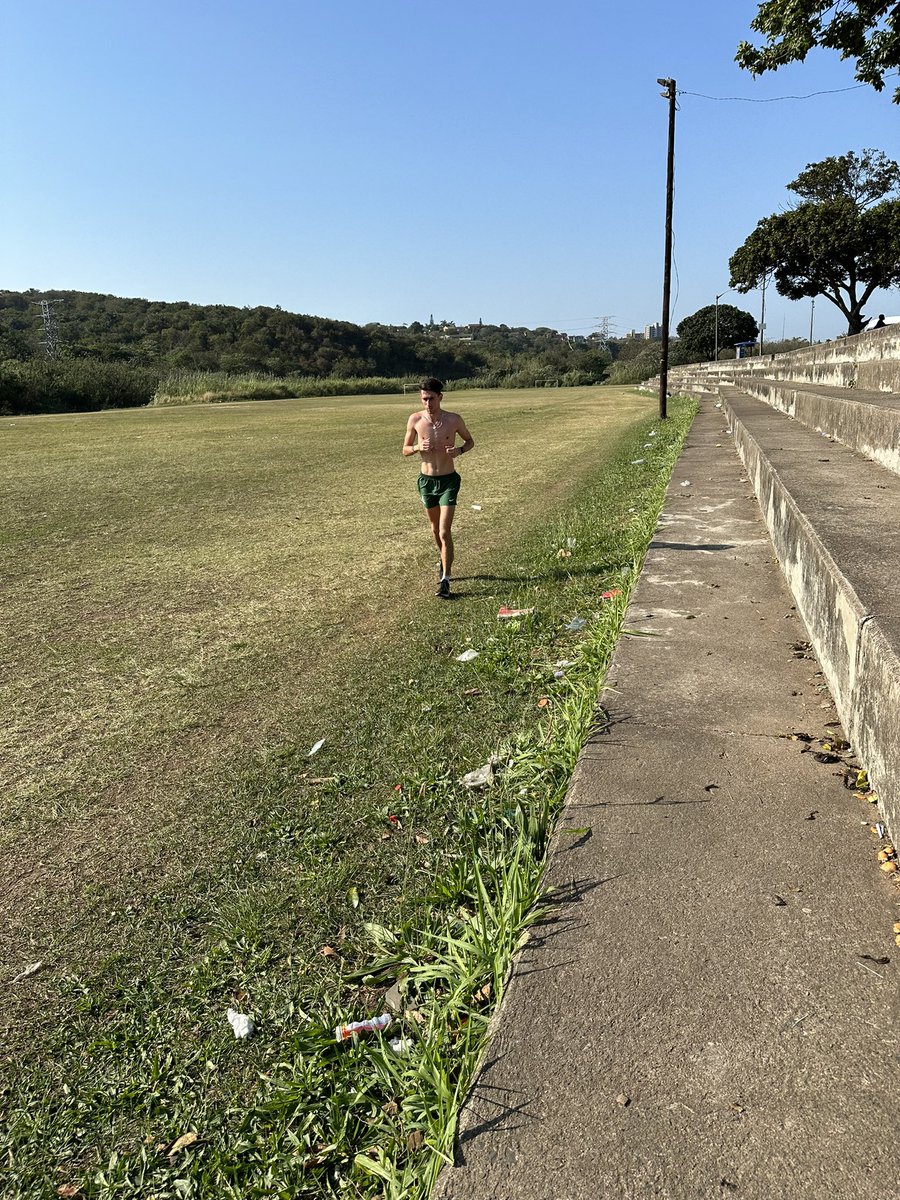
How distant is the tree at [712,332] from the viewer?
78281 millimetres

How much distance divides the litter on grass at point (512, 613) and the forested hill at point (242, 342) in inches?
2764

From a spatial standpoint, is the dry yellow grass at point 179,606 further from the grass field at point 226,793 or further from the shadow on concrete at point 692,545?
the shadow on concrete at point 692,545

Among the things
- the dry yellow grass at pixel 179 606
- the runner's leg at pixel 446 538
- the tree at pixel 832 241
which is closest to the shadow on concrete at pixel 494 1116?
the dry yellow grass at pixel 179 606

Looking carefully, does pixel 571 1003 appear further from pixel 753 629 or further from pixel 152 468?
pixel 152 468

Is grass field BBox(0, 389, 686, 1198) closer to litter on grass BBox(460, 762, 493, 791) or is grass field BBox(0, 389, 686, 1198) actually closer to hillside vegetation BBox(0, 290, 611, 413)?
litter on grass BBox(460, 762, 493, 791)

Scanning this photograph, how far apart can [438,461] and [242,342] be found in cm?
8895

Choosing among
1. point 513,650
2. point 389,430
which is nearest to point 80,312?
point 389,430

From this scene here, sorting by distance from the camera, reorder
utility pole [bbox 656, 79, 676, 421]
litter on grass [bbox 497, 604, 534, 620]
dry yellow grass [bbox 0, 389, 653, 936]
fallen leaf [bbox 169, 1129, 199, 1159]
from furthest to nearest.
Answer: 1. utility pole [bbox 656, 79, 676, 421]
2. litter on grass [bbox 497, 604, 534, 620]
3. dry yellow grass [bbox 0, 389, 653, 936]
4. fallen leaf [bbox 169, 1129, 199, 1159]

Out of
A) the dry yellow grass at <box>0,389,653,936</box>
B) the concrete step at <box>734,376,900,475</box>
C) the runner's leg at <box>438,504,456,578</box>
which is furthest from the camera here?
the runner's leg at <box>438,504,456,578</box>

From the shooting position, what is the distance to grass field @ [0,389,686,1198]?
1842mm

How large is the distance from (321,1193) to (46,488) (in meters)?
13.7

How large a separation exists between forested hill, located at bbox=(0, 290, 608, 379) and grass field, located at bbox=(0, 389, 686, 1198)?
68204mm

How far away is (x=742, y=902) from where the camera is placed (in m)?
1.87

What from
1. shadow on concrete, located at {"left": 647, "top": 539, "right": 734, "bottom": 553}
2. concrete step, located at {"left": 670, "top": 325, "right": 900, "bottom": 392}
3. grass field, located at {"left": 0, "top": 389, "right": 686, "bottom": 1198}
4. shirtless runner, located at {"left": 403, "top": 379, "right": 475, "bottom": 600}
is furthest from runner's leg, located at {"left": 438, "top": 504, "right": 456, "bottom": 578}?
concrete step, located at {"left": 670, "top": 325, "right": 900, "bottom": 392}
